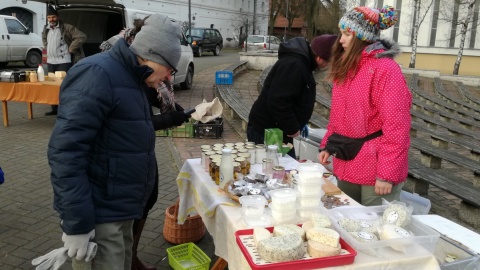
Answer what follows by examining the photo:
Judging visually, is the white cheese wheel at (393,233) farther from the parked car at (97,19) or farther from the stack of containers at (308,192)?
the parked car at (97,19)

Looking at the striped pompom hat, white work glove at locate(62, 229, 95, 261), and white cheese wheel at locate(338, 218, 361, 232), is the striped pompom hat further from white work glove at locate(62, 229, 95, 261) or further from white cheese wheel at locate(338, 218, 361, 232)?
white work glove at locate(62, 229, 95, 261)

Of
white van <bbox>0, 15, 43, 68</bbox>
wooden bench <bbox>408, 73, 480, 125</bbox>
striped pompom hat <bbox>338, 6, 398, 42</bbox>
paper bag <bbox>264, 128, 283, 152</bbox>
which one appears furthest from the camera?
white van <bbox>0, 15, 43, 68</bbox>

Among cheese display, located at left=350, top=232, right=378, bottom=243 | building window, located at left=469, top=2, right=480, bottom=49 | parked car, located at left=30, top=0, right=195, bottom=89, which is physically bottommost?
cheese display, located at left=350, top=232, right=378, bottom=243

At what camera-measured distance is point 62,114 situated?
2.01 m

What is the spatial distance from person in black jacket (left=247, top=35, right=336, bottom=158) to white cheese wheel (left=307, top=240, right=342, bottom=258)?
177 cm

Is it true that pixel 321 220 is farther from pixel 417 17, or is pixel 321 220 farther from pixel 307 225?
pixel 417 17

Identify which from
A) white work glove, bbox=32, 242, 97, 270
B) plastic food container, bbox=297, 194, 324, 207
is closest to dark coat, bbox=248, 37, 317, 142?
plastic food container, bbox=297, 194, 324, 207

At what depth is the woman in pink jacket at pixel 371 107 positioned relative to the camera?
2471mm

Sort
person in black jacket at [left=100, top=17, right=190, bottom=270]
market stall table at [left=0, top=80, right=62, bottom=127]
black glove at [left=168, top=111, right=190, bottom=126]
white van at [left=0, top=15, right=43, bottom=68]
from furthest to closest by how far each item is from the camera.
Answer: white van at [left=0, top=15, right=43, bottom=68], market stall table at [left=0, top=80, right=62, bottom=127], black glove at [left=168, top=111, right=190, bottom=126], person in black jacket at [left=100, top=17, right=190, bottom=270]

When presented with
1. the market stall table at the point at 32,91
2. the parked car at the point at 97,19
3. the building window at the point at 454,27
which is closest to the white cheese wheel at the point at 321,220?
the market stall table at the point at 32,91

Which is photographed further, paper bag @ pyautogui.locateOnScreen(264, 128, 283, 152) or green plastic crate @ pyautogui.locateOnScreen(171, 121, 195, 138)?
green plastic crate @ pyautogui.locateOnScreen(171, 121, 195, 138)

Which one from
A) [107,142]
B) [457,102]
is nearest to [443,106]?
[457,102]

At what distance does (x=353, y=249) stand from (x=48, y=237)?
9.82 ft

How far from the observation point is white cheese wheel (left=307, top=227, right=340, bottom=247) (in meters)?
1.93
